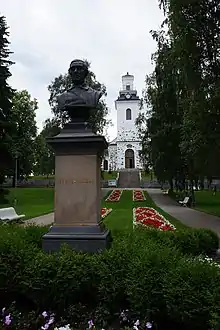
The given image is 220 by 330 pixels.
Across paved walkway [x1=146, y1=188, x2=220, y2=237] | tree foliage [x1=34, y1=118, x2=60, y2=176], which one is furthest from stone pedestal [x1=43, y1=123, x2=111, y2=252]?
tree foliage [x1=34, y1=118, x2=60, y2=176]

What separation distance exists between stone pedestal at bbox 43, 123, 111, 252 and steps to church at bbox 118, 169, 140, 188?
51493 mm

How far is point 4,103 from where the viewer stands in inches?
1133

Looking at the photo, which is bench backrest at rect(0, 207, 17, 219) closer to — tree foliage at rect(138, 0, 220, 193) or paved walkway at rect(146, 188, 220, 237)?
paved walkway at rect(146, 188, 220, 237)

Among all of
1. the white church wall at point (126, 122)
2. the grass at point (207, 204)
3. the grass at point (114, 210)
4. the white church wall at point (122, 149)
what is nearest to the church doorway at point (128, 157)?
the white church wall at point (122, 149)

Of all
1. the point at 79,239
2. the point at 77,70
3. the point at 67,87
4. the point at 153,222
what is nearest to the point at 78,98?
the point at 77,70

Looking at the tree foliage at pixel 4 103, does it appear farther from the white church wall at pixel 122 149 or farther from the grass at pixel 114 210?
the white church wall at pixel 122 149

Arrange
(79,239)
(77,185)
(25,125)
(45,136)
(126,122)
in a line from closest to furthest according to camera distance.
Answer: (79,239), (77,185), (45,136), (25,125), (126,122)

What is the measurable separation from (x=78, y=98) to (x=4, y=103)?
75.9 feet

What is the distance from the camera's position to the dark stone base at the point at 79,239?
629 cm

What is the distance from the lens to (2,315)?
14.8 feet

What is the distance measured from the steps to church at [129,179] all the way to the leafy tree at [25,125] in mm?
20942

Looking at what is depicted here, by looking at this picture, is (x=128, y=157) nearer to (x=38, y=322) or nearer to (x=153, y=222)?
(x=153, y=222)

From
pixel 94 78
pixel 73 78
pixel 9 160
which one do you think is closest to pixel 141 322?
pixel 73 78

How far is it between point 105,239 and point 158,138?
23.1 metres
